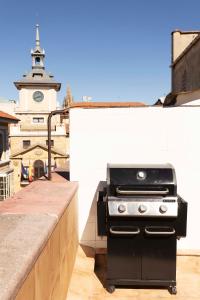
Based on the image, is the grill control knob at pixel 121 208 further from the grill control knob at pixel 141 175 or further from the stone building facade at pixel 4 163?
the stone building facade at pixel 4 163

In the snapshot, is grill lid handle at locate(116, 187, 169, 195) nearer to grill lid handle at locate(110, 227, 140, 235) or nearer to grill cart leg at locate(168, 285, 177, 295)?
grill lid handle at locate(110, 227, 140, 235)

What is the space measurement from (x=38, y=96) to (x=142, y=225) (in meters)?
36.5

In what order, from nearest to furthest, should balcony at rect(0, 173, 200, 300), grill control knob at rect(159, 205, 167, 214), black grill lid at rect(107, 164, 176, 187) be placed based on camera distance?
balcony at rect(0, 173, 200, 300) < grill control knob at rect(159, 205, 167, 214) < black grill lid at rect(107, 164, 176, 187)

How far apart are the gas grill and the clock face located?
35.9 meters

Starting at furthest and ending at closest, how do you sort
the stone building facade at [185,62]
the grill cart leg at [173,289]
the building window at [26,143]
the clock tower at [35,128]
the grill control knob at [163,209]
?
1. the building window at [26,143]
2. the clock tower at [35,128]
3. the stone building facade at [185,62]
4. the grill cart leg at [173,289]
5. the grill control knob at [163,209]

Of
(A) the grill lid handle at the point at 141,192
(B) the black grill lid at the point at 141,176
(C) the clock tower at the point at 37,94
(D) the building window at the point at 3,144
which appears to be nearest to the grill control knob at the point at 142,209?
(A) the grill lid handle at the point at 141,192

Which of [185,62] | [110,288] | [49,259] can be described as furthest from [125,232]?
[185,62]

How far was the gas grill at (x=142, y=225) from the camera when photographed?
348cm

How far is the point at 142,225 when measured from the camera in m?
3.54

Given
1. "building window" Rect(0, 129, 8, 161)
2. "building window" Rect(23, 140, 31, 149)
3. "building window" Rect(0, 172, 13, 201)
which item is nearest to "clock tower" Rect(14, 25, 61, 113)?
"building window" Rect(23, 140, 31, 149)

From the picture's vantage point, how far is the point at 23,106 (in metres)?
37.7

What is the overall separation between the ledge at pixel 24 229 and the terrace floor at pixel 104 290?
4.06 feet

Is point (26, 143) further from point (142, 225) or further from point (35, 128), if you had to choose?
point (142, 225)

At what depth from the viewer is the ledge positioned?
5.07 ft
